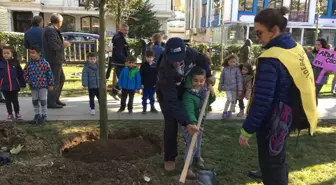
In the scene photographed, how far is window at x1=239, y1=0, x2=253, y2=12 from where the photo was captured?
113 feet

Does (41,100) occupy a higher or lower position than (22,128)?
higher

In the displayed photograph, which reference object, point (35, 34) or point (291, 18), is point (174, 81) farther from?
point (291, 18)

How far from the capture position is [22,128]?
541 cm

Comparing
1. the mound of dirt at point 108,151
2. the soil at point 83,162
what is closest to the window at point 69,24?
the soil at point 83,162

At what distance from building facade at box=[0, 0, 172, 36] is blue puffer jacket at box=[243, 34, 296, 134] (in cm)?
2429

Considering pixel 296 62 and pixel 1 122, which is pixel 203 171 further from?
pixel 1 122

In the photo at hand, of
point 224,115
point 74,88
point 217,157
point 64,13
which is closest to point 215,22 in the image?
Result: point 64,13

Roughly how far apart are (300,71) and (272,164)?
850 mm

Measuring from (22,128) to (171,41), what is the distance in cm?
333

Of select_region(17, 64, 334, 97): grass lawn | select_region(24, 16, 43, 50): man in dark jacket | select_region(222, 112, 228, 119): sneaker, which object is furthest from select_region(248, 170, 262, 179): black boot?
select_region(17, 64, 334, 97): grass lawn

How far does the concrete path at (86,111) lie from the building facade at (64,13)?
19.1m

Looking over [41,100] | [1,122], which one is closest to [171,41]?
[41,100]

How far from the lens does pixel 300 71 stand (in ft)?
8.76

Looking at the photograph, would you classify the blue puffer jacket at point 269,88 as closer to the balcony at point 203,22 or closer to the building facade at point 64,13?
the building facade at point 64,13
